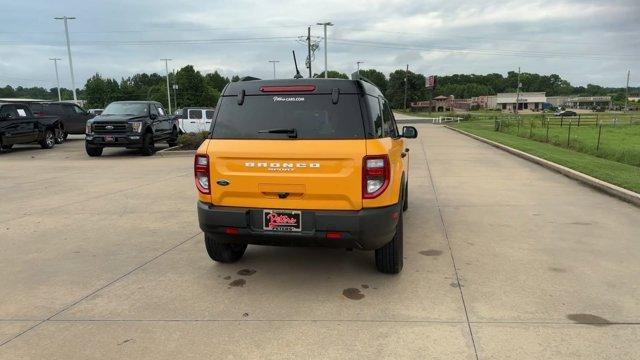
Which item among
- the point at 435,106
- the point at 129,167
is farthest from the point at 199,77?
the point at 129,167

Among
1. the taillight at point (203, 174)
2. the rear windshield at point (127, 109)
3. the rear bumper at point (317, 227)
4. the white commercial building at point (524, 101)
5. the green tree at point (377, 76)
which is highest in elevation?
the green tree at point (377, 76)

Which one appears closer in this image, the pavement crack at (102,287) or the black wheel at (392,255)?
the pavement crack at (102,287)

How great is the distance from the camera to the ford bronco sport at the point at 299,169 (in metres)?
4.16

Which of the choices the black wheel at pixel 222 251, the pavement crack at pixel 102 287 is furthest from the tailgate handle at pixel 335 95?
the pavement crack at pixel 102 287

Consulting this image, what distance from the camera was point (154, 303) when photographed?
4266 mm

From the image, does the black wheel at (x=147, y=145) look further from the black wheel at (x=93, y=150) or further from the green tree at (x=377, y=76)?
the green tree at (x=377, y=76)

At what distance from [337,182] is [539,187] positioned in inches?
276

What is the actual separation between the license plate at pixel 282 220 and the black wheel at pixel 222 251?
0.92 meters

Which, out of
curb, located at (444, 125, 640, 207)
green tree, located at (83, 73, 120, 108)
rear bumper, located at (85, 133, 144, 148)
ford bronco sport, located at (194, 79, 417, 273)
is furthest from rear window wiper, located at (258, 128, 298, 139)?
green tree, located at (83, 73, 120, 108)

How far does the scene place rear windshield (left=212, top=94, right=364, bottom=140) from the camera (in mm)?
4320

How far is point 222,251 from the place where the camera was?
5.16 m

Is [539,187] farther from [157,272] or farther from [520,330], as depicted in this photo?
[157,272]

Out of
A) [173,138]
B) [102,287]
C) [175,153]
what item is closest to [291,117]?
[102,287]

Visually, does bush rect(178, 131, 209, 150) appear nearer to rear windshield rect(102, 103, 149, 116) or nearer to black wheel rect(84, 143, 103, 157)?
rear windshield rect(102, 103, 149, 116)
